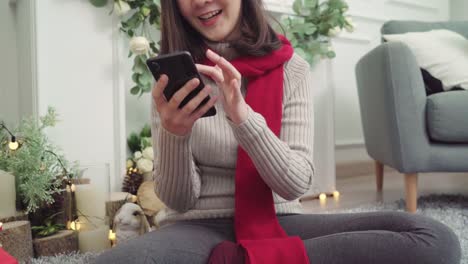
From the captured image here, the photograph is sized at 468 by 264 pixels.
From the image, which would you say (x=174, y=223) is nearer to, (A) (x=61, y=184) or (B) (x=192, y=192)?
(B) (x=192, y=192)

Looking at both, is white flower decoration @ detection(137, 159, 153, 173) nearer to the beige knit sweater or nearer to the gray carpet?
the gray carpet

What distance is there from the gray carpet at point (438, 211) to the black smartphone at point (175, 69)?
23.0 inches

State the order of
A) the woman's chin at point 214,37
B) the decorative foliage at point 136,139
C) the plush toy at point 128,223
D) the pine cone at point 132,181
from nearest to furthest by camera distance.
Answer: the woman's chin at point 214,37, the plush toy at point 128,223, the pine cone at point 132,181, the decorative foliage at point 136,139

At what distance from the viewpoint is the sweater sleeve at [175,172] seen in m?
0.68

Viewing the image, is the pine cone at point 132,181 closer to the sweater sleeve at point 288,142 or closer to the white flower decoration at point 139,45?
the white flower decoration at point 139,45

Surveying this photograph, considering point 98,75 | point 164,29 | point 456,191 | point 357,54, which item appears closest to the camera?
point 164,29

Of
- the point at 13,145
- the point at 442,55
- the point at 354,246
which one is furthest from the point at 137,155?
the point at 442,55

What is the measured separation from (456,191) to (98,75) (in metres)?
1.52

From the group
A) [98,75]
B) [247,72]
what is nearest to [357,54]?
[98,75]

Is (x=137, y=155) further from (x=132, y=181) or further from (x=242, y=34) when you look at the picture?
(x=242, y=34)

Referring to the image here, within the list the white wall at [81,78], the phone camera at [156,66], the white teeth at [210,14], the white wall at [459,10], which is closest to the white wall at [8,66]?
the white wall at [81,78]

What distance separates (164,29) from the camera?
827mm

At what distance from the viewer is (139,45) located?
4.44 feet

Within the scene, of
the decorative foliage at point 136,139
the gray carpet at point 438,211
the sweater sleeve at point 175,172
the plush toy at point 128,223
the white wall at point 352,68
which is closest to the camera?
the sweater sleeve at point 175,172
